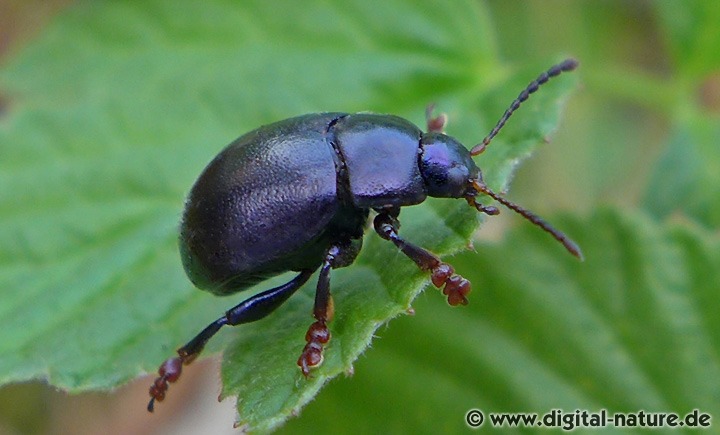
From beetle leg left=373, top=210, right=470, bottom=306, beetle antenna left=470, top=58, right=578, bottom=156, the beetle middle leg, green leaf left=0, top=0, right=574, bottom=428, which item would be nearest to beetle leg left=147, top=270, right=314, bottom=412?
green leaf left=0, top=0, right=574, bottom=428

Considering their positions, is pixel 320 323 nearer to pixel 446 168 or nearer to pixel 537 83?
pixel 446 168

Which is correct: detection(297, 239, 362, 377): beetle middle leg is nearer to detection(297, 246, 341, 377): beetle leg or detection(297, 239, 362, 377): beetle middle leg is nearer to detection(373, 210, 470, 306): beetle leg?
detection(297, 246, 341, 377): beetle leg

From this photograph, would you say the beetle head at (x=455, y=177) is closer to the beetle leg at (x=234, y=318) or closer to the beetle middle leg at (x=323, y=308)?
the beetle middle leg at (x=323, y=308)

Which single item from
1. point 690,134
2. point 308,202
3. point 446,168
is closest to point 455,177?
point 446,168

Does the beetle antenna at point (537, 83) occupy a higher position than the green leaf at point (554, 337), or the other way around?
the beetle antenna at point (537, 83)

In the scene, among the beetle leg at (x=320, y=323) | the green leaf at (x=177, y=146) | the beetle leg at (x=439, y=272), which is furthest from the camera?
the green leaf at (x=177, y=146)

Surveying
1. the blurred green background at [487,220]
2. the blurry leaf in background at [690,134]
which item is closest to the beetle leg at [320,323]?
the blurred green background at [487,220]
